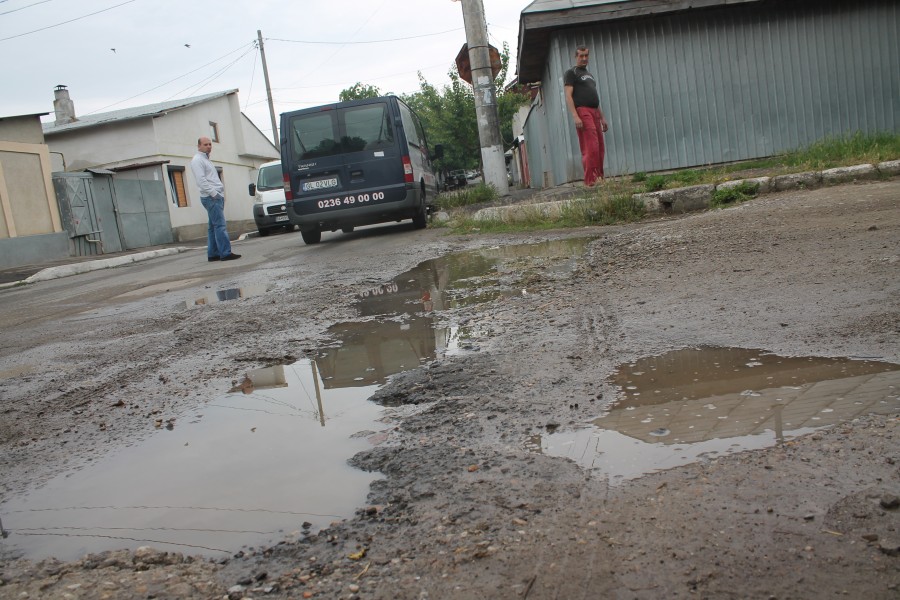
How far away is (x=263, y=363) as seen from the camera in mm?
3816

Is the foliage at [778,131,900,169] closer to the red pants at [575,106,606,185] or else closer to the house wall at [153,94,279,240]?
the red pants at [575,106,606,185]

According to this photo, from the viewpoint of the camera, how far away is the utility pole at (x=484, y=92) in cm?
1328

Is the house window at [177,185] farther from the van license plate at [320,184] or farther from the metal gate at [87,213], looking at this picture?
the van license plate at [320,184]

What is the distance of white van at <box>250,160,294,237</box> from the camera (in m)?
19.5

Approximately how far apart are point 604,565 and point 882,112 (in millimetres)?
12911

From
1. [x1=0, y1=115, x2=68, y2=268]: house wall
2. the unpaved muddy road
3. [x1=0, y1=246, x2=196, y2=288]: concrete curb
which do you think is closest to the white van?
[x1=0, y1=246, x2=196, y2=288]: concrete curb

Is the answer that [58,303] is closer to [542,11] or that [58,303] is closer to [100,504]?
[100,504]

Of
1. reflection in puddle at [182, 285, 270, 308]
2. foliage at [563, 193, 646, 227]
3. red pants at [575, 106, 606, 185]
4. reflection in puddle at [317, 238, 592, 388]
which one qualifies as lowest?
reflection in puddle at [317, 238, 592, 388]

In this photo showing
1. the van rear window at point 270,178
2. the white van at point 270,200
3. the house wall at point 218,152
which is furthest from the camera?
the house wall at point 218,152

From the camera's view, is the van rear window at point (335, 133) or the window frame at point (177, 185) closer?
the van rear window at point (335, 133)

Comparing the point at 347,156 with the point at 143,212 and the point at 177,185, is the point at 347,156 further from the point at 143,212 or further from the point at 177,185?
the point at 177,185

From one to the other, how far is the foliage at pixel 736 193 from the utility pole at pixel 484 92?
258 inches

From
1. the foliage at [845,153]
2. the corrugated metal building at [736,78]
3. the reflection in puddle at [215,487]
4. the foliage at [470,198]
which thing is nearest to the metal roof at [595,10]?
the corrugated metal building at [736,78]

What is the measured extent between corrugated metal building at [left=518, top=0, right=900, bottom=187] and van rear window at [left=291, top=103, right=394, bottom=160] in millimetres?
3034
